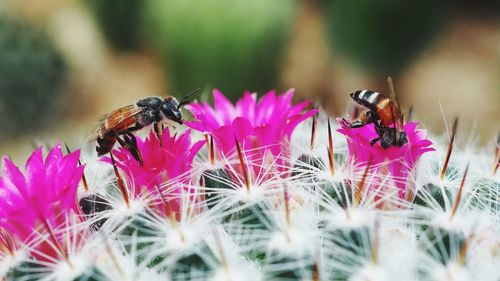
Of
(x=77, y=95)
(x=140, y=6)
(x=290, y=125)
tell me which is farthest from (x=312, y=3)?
(x=290, y=125)

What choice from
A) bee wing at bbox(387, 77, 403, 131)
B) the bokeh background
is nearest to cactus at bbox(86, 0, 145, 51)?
the bokeh background

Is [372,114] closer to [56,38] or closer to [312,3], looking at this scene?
[56,38]

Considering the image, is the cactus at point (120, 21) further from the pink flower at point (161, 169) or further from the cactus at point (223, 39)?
the pink flower at point (161, 169)

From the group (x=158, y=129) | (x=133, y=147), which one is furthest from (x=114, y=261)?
(x=158, y=129)

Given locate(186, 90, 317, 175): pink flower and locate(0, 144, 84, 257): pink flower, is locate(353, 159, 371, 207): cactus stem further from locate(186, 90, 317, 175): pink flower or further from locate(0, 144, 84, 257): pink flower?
locate(0, 144, 84, 257): pink flower

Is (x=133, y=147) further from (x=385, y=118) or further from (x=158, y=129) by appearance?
(x=385, y=118)

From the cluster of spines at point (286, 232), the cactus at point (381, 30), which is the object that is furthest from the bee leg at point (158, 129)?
the cactus at point (381, 30)
